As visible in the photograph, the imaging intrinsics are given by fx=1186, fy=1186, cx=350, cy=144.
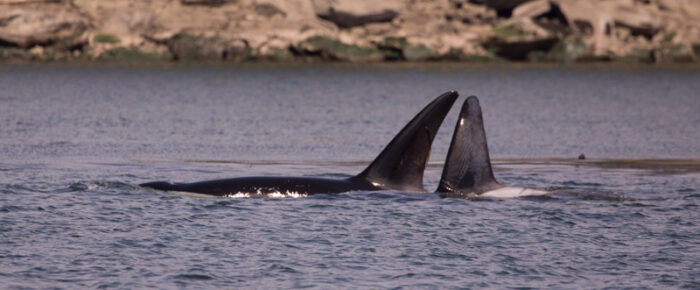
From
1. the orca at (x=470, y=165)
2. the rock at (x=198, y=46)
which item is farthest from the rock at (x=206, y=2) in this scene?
the orca at (x=470, y=165)

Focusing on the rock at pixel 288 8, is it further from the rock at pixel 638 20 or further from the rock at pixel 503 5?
the rock at pixel 638 20

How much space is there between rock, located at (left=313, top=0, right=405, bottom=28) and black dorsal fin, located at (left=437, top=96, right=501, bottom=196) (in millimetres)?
69519

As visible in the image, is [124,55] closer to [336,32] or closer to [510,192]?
[336,32]

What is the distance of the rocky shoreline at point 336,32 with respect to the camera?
278ft

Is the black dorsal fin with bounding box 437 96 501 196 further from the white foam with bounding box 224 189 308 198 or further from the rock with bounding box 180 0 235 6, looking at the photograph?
the rock with bounding box 180 0 235 6

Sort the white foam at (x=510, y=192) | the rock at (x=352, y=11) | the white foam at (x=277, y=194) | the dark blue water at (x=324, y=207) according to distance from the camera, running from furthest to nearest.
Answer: the rock at (x=352, y=11)
the white foam at (x=510, y=192)
the white foam at (x=277, y=194)
the dark blue water at (x=324, y=207)

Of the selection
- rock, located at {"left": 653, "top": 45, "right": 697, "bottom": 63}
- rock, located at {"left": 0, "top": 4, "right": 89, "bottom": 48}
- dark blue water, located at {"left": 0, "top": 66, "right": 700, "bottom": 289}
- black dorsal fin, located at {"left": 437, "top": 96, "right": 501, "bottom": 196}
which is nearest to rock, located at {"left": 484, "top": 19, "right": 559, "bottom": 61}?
rock, located at {"left": 653, "top": 45, "right": 697, "bottom": 63}

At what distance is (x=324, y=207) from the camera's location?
60.5 feet

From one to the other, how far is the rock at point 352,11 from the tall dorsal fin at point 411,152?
228 feet

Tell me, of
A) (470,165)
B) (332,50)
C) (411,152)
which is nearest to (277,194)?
(411,152)

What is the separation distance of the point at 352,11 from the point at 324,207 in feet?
231

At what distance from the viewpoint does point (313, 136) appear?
34.3 m

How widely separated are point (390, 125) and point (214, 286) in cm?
2635

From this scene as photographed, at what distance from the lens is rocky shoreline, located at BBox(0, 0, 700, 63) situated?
8469cm
